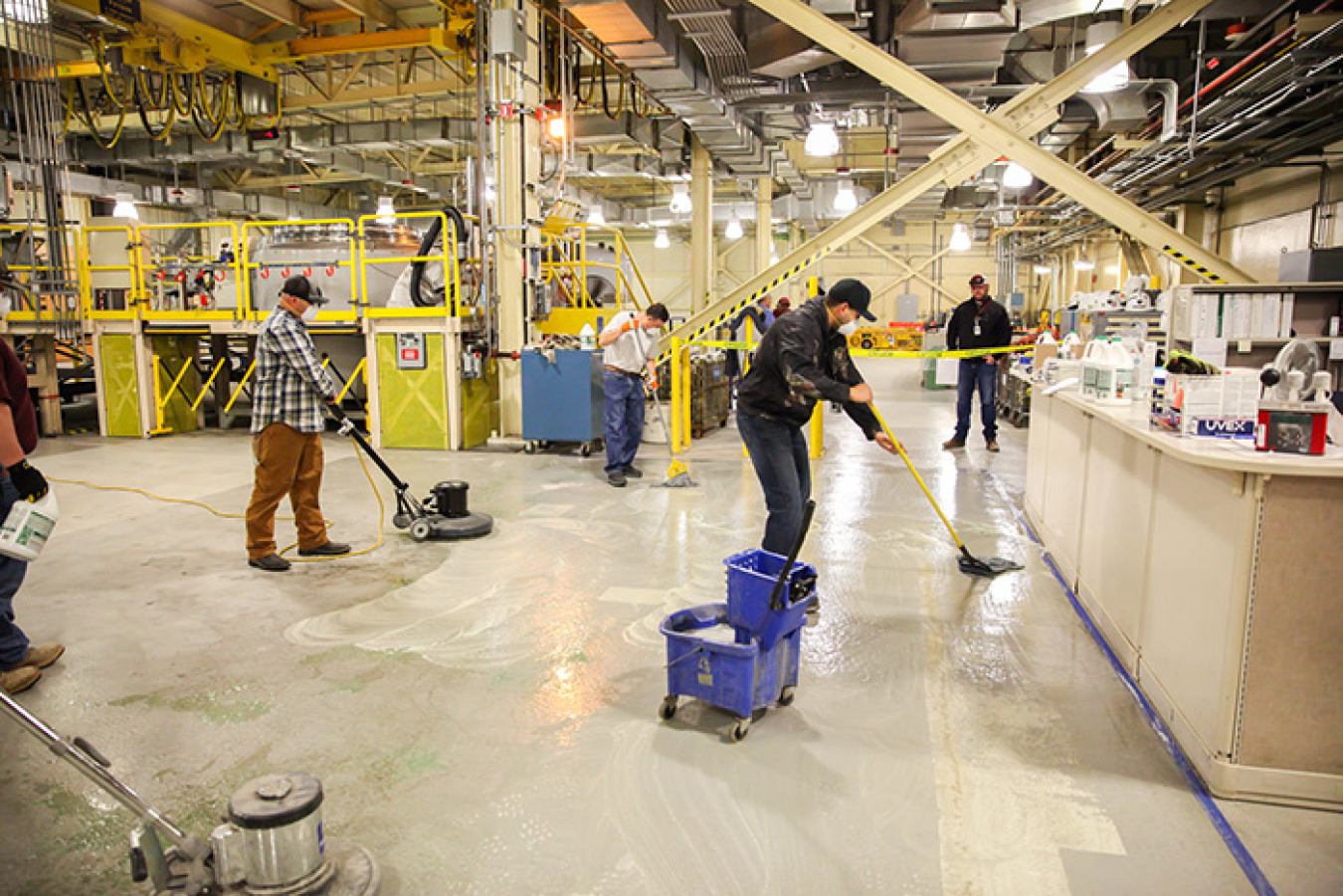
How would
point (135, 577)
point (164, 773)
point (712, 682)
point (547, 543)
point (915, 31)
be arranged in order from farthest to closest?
point (915, 31), point (547, 543), point (135, 577), point (712, 682), point (164, 773)

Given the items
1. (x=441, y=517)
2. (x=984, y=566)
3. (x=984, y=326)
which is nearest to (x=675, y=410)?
(x=984, y=326)

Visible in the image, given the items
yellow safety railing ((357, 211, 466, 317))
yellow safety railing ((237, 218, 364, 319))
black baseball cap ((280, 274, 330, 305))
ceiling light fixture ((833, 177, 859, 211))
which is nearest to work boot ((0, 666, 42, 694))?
black baseball cap ((280, 274, 330, 305))

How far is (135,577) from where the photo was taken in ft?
16.7

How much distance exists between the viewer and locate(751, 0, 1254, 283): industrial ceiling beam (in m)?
5.82

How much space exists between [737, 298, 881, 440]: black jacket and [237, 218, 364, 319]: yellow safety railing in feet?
22.2

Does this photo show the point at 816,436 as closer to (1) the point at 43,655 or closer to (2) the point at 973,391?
(2) the point at 973,391

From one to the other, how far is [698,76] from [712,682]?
312 inches

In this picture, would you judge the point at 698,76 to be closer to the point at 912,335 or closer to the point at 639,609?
the point at 639,609

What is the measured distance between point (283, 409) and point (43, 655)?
1.74 metres

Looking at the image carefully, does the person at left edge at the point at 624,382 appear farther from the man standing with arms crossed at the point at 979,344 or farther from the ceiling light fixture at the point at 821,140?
the man standing with arms crossed at the point at 979,344

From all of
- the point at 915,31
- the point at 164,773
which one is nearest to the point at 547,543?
the point at 164,773

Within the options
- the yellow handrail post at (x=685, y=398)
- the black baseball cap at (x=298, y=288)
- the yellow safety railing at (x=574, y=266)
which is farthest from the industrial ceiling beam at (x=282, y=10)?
the black baseball cap at (x=298, y=288)

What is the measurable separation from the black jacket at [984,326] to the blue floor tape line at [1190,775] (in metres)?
5.33

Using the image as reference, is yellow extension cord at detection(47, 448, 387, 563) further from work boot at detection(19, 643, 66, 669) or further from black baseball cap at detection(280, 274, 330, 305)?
work boot at detection(19, 643, 66, 669)
